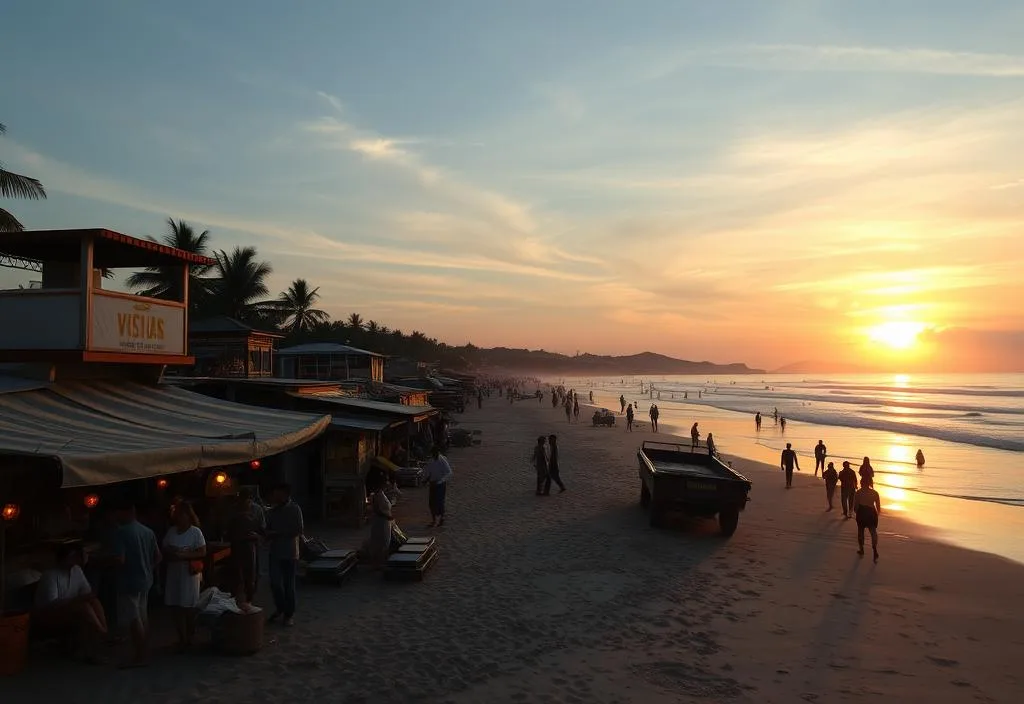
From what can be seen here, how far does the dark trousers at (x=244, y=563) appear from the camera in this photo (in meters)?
8.27

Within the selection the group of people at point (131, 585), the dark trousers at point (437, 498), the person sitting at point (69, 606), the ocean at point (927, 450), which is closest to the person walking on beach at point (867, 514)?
the ocean at point (927, 450)

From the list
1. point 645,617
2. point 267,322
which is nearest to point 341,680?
point 645,617

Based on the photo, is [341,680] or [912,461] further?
[912,461]

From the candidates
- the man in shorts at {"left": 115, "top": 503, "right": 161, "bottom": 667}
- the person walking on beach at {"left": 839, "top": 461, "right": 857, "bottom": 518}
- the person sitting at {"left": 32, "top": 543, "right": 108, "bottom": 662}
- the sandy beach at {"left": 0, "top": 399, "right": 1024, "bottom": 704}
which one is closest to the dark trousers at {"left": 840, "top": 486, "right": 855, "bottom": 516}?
the person walking on beach at {"left": 839, "top": 461, "right": 857, "bottom": 518}

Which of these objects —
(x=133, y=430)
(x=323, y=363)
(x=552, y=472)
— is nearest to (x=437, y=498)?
(x=552, y=472)

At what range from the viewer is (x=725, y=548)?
13.2m

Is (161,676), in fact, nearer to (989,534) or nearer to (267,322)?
(989,534)

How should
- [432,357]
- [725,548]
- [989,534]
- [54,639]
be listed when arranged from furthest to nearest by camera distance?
[432,357] < [989,534] < [725,548] < [54,639]

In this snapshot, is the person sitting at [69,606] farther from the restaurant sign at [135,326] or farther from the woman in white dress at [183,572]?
the restaurant sign at [135,326]

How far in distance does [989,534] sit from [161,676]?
17.9 meters

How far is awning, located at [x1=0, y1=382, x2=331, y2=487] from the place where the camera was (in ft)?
20.2

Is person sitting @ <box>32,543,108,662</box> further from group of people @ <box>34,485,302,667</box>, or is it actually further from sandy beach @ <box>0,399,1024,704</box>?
sandy beach @ <box>0,399,1024,704</box>

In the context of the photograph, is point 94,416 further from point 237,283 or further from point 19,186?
point 237,283

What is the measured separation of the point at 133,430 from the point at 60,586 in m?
1.83
